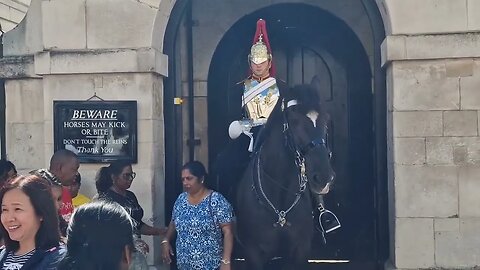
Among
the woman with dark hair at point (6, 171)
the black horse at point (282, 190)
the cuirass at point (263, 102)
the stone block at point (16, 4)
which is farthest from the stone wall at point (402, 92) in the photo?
the stone block at point (16, 4)

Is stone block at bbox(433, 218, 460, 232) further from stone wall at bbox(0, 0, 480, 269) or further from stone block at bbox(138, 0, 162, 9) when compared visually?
stone block at bbox(138, 0, 162, 9)

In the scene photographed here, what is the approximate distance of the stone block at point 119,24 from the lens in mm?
6445

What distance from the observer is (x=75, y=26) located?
21.4 ft

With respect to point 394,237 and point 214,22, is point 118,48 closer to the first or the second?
point 214,22

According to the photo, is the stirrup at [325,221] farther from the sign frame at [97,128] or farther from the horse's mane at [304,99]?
the sign frame at [97,128]

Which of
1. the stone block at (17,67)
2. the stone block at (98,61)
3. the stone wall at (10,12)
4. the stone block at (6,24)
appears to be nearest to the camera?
the stone block at (98,61)

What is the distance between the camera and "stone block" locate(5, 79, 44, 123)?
6824 millimetres

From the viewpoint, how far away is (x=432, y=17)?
607 cm

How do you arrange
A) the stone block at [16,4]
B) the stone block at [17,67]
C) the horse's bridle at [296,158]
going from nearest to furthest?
1. the horse's bridle at [296,158]
2. the stone block at [17,67]
3. the stone block at [16,4]

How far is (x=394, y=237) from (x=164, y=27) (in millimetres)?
3069

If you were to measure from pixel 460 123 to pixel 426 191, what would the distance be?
27.2 inches

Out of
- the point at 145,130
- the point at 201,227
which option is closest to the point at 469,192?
the point at 201,227

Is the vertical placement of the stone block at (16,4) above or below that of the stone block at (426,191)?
above

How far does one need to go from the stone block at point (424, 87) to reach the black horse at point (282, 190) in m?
1.13
